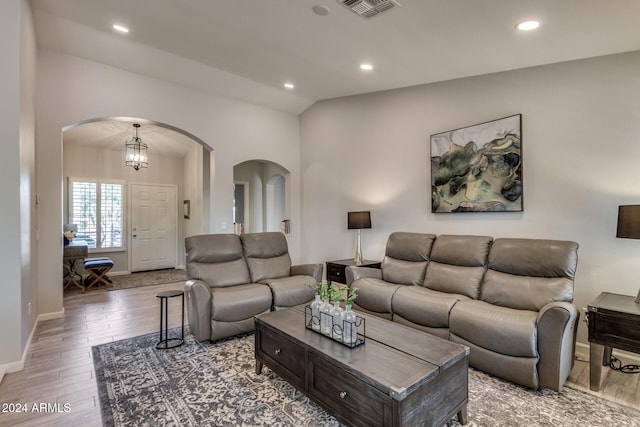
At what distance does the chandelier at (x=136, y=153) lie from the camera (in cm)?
606

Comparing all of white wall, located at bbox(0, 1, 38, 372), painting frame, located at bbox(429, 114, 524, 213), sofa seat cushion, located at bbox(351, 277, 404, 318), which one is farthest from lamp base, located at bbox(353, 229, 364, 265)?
white wall, located at bbox(0, 1, 38, 372)

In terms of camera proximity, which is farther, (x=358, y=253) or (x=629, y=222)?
(x=358, y=253)

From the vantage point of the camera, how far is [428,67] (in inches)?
136

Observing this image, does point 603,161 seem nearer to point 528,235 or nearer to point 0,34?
point 528,235

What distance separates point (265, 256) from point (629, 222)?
3578 mm

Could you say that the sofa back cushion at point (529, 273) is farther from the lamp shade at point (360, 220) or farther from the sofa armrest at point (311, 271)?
the sofa armrest at point (311, 271)

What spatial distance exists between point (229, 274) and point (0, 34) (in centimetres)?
292

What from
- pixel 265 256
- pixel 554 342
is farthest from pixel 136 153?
pixel 554 342

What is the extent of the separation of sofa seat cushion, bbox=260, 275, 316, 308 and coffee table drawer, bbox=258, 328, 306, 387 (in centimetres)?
101

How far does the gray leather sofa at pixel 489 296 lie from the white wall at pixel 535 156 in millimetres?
437

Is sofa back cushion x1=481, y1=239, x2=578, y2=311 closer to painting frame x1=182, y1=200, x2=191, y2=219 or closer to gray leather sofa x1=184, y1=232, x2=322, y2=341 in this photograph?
gray leather sofa x1=184, y1=232, x2=322, y2=341

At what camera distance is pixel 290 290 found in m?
3.66

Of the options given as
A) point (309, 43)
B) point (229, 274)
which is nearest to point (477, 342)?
point (229, 274)

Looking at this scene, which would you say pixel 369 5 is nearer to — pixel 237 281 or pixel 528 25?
pixel 528 25
